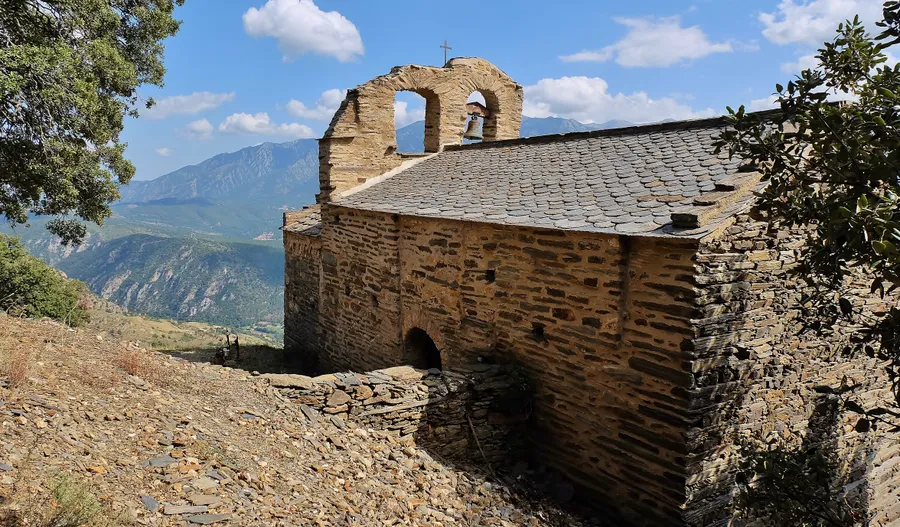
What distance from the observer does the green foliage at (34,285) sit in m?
11.5

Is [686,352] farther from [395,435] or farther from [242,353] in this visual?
[242,353]

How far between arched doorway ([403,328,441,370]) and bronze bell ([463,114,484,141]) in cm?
591

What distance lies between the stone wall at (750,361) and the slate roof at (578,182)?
27.0 inches

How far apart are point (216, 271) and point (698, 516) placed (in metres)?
107

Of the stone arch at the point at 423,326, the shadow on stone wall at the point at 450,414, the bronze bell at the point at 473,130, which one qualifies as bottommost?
the shadow on stone wall at the point at 450,414

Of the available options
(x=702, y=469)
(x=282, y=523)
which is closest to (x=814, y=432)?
(x=702, y=469)

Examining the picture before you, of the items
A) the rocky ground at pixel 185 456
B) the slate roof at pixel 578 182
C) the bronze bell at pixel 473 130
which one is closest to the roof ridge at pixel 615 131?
the slate roof at pixel 578 182

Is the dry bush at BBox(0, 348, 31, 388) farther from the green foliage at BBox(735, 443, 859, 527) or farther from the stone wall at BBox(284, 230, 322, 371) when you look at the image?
A: the stone wall at BBox(284, 230, 322, 371)

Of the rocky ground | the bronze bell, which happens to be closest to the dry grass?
the rocky ground

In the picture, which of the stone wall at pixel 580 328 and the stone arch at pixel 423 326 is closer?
the stone wall at pixel 580 328

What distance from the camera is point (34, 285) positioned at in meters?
12.0

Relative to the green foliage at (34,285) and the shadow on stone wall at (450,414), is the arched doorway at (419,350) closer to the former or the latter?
the shadow on stone wall at (450,414)

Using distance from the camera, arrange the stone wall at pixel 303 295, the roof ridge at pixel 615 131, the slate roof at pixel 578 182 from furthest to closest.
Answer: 1. the stone wall at pixel 303 295
2. the roof ridge at pixel 615 131
3. the slate roof at pixel 578 182

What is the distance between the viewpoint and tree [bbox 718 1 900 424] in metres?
3.16
